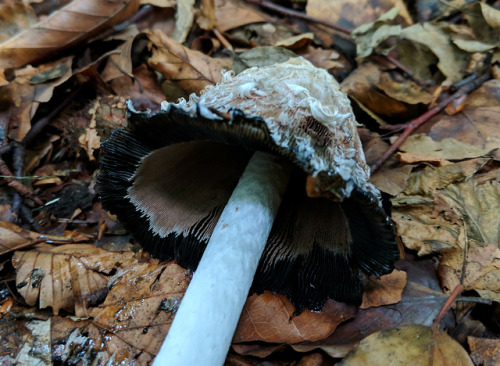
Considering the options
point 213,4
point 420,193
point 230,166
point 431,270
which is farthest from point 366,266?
point 213,4

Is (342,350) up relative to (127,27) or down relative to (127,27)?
down

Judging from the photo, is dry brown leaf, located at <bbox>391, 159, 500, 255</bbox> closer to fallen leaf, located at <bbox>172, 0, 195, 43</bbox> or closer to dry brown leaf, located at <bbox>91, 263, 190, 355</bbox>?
dry brown leaf, located at <bbox>91, 263, 190, 355</bbox>

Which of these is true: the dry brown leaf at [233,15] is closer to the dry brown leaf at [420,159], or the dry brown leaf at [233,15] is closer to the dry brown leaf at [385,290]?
the dry brown leaf at [420,159]

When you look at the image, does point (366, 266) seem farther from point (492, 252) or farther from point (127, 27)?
point (127, 27)

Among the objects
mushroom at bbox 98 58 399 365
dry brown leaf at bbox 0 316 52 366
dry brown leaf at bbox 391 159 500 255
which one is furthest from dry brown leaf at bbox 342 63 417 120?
dry brown leaf at bbox 0 316 52 366

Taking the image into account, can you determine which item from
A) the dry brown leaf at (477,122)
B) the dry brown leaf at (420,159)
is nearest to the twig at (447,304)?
the dry brown leaf at (420,159)

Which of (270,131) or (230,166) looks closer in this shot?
(270,131)
